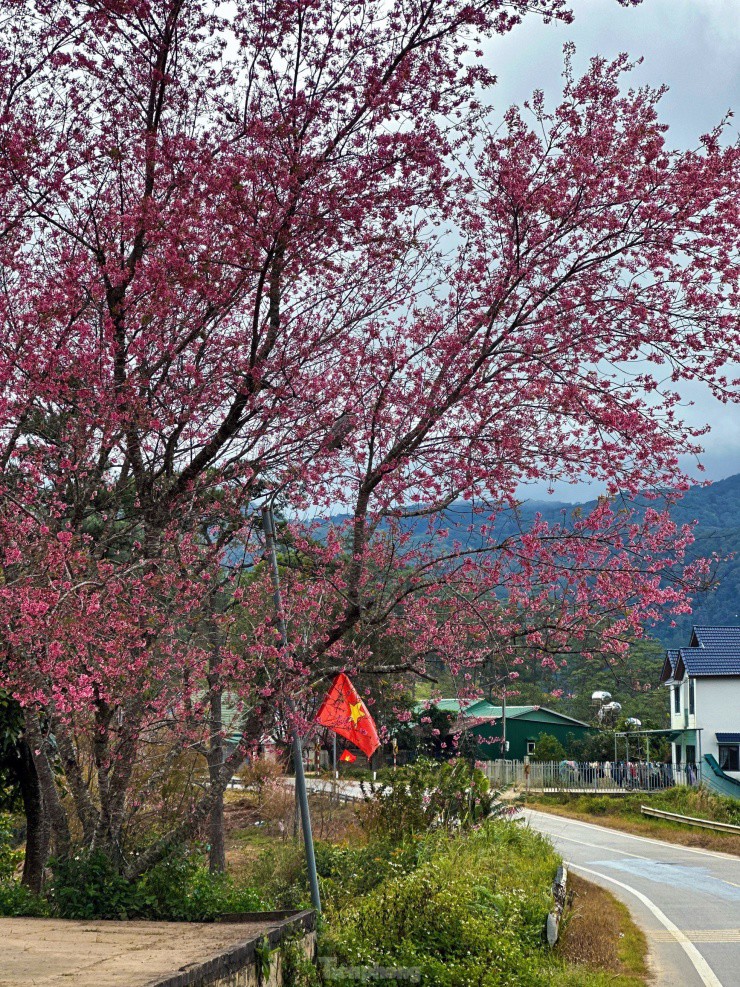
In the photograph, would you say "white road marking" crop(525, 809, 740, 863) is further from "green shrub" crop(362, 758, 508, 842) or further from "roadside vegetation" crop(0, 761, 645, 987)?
"roadside vegetation" crop(0, 761, 645, 987)

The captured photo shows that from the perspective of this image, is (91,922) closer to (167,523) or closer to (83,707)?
(83,707)

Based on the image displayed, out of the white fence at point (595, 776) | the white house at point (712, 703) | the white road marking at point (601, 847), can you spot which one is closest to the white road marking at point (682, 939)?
the white road marking at point (601, 847)

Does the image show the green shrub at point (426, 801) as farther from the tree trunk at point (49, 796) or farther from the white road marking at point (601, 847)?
the white road marking at point (601, 847)

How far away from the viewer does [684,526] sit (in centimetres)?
1001

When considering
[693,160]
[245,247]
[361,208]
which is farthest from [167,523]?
[693,160]

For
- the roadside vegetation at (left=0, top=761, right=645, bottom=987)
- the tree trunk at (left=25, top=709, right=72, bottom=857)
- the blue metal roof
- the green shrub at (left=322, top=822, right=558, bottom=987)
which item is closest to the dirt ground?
the roadside vegetation at (left=0, top=761, right=645, bottom=987)

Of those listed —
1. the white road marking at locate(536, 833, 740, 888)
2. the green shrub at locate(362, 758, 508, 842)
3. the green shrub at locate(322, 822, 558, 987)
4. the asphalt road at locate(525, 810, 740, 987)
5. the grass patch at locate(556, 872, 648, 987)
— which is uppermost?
the green shrub at locate(362, 758, 508, 842)

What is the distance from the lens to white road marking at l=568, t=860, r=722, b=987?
10.6 m

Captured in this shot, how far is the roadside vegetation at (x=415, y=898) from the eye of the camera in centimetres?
889

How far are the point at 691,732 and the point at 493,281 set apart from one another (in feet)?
126

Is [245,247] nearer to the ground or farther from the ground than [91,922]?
farther from the ground

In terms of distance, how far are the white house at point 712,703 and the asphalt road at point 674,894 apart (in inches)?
570

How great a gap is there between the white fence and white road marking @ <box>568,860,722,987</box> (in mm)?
20305

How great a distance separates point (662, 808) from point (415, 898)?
25459 millimetres
